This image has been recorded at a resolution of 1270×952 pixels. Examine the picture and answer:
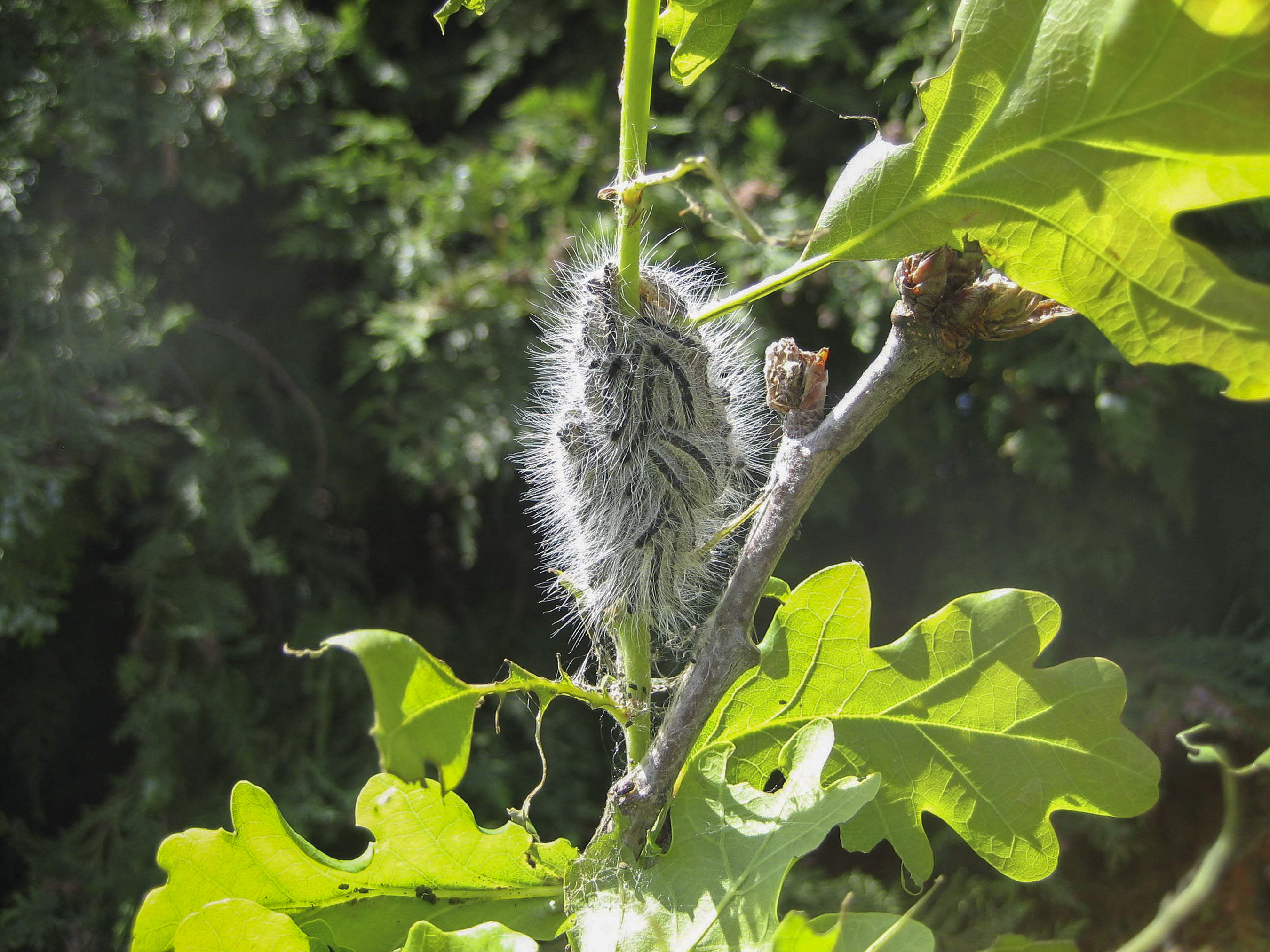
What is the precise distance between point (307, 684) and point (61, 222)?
3.33 ft

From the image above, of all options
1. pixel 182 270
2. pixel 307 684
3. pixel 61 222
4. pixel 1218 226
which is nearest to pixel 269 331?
pixel 182 270

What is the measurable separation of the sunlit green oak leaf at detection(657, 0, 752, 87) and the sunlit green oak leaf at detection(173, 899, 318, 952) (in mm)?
512

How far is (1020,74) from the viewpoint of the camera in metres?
0.41

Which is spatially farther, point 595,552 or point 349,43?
point 349,43

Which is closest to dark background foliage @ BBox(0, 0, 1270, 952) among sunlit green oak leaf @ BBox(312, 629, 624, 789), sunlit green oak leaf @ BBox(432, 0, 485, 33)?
sunlit green oak leaf @ BBox(432, 0, 485, 33)

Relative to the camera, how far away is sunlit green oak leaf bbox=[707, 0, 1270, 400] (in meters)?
0.37

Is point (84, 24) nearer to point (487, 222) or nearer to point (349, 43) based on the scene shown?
point (349, 43)

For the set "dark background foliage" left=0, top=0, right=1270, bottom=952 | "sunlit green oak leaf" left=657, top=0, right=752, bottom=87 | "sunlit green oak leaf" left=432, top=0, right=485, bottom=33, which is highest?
"sunlit green oak leaf" left=432, top=0, right=485, bottom=33

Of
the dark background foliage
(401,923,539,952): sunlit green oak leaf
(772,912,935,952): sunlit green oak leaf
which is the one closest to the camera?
(772,912,935,952): sunlit green oak leaf

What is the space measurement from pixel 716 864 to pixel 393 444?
4.28 feet

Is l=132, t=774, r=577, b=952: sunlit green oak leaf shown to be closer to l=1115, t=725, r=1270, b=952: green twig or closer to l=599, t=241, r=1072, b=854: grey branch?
l=599, t=241, r=1072, b=854: grey branch

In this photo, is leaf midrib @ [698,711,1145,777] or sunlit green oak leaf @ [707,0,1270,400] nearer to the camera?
sunlit green oak leaf @ [707,0,1270,400]

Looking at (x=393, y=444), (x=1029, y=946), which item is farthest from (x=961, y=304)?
(x=393, y=444)

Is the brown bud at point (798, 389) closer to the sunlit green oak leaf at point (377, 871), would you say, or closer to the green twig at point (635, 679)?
the green twig at point (635, 679)
